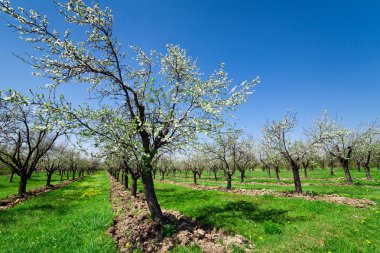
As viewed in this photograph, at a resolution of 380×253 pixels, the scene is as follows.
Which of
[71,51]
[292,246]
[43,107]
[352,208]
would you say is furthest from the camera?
[352,208]

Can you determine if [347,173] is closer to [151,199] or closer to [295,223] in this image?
[295,223]

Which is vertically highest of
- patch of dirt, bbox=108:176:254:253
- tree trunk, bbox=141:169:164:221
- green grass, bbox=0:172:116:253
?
tree trunk, bbox=141:169:164:221

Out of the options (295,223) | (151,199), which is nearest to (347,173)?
(295,223)

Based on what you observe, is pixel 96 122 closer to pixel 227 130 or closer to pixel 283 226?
pixel 227 130

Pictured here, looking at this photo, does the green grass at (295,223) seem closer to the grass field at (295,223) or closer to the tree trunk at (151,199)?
the grass field at (295,223)

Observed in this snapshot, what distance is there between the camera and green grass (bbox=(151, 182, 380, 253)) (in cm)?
948

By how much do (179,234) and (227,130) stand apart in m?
6.14

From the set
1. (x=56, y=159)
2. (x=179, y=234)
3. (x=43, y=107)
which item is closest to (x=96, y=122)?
(x=43, y=107)

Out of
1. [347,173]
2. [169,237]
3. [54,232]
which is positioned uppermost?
[347,173]

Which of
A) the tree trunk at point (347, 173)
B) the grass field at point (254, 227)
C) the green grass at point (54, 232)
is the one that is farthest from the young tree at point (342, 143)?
the green grass at point (54, 232)

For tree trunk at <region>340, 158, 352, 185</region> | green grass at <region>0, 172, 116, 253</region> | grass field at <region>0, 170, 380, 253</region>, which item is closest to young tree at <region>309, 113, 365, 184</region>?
tree trunk at <region>340, 158, 352, 185</region>

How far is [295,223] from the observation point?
12.2m

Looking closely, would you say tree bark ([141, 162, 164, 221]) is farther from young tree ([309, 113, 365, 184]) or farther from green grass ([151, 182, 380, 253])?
young tree ([309, 113, 365, 184])

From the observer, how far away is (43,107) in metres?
10.0
